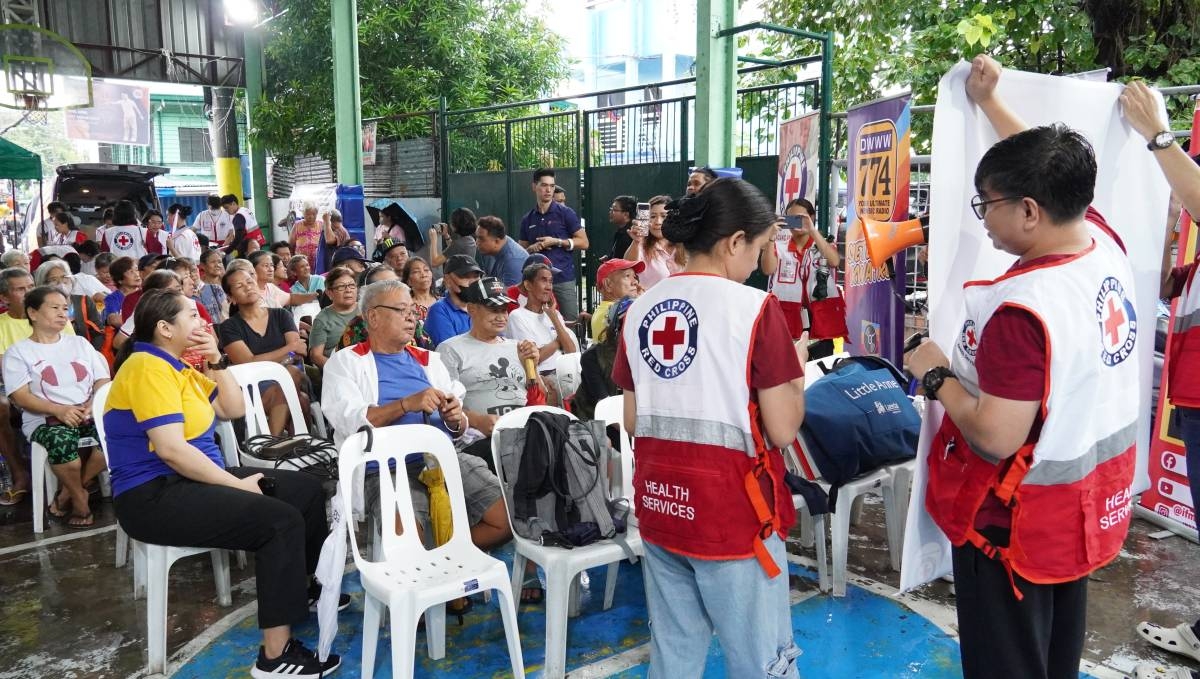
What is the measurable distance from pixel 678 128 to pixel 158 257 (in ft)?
15.6

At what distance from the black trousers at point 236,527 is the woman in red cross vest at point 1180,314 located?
294cm

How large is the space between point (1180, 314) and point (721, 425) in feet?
6.14

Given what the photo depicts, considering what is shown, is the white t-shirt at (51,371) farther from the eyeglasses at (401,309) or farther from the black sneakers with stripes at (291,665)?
the black sneakers with stripes at (291,665)

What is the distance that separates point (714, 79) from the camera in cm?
745

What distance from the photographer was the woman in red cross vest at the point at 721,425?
189 cm

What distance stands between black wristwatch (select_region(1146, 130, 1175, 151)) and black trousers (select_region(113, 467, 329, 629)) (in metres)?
2.97

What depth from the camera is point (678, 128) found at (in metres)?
8.37

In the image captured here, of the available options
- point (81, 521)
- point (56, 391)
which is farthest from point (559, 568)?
point (56, 391)

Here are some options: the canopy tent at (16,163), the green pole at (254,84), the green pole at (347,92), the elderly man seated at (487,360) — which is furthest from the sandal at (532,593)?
the green pole at (254,84)

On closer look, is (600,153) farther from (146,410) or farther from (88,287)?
(146,410)

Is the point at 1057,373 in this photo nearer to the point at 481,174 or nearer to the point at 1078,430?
the point at 1078,430

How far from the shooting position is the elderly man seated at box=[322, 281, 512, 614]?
137 inches

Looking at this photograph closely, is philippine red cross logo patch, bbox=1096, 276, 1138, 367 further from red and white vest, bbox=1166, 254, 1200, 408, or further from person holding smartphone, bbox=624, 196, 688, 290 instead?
person holding smartphone, bbox=624, 196, 688, 290

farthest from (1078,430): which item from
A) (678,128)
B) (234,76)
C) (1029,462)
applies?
(234,76)
